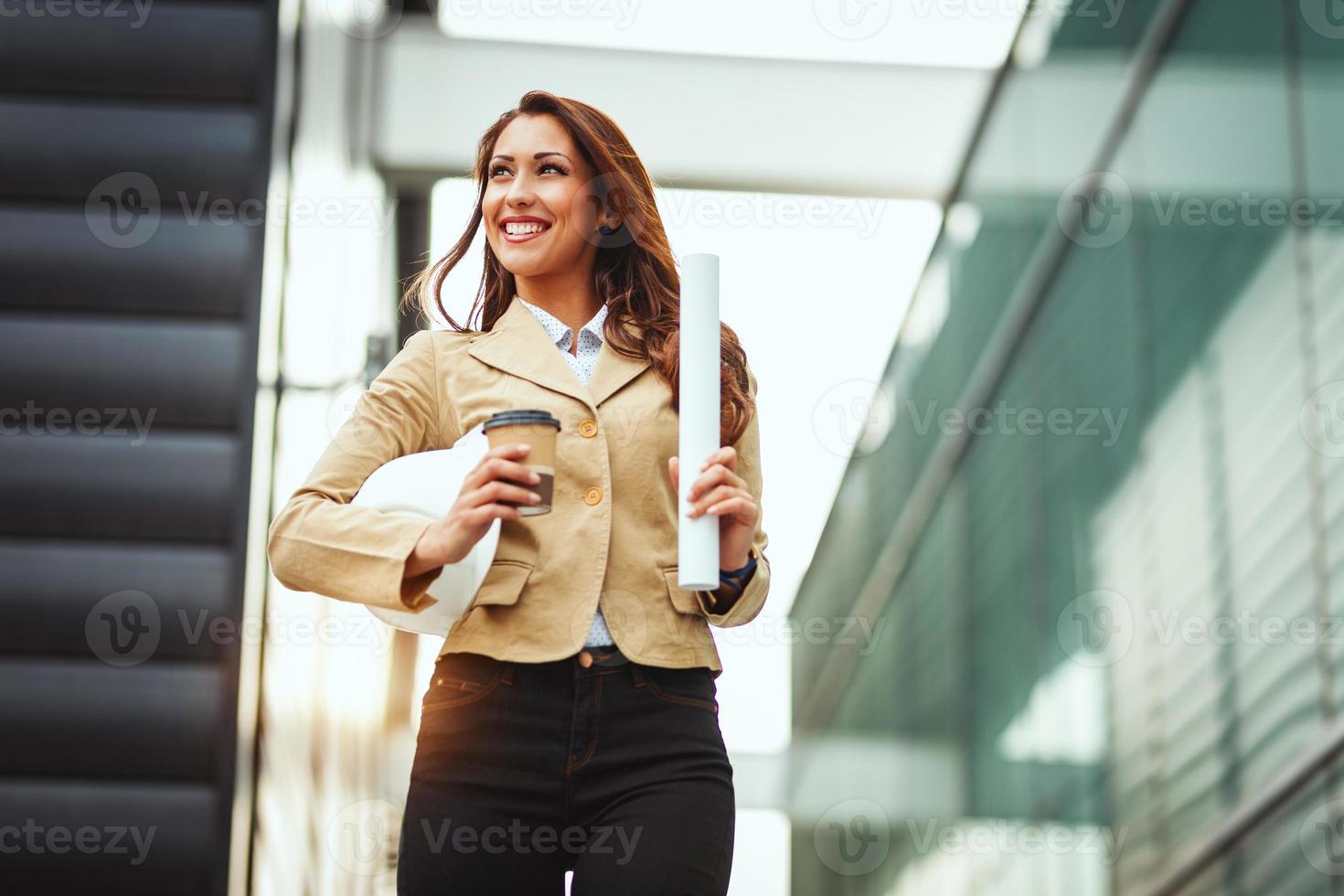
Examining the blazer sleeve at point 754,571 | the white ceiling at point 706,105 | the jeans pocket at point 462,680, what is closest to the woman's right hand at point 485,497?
the jeans pocket at point 462,680

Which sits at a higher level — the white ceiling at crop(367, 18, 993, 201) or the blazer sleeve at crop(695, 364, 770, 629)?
the white ceiling at crop(367, 18, 993, 201)

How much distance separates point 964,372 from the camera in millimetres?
4629

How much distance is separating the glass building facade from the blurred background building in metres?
0.01

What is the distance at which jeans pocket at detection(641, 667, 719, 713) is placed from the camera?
1.46 metres

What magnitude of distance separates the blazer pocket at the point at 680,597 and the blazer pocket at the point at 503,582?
14 cm

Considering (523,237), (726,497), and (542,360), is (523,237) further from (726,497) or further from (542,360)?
(726,497)

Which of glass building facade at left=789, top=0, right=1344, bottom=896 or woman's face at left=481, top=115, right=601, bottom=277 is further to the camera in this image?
glass building facade at left=789, top=0, right=1344, bottom=896

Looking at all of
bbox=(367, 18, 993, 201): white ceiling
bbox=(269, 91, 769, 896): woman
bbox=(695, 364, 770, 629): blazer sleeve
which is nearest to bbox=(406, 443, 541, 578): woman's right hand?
bbox=(269, 91, 769, 896): woman

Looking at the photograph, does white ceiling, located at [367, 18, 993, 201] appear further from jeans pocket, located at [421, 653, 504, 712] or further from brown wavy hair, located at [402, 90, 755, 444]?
jeans pocket, located at [421, 653, 504, 712]

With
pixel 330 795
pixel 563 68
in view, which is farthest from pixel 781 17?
pixel 330 795

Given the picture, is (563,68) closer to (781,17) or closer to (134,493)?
(781,17)

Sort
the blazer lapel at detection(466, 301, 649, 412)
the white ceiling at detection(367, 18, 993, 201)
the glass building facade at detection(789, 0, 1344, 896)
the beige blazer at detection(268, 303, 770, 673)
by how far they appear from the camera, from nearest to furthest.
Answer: the beige blazer at detection(268, 303, 770, 673) < the blazer lapel at detection(466, 301, 649, 412) < the glass building facade at detection(789, 0, 1344, 896) < the white ceiling at detection(367, 18, 993, 201)

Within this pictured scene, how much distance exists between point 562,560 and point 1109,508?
246 cm

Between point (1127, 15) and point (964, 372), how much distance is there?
1.23 m
